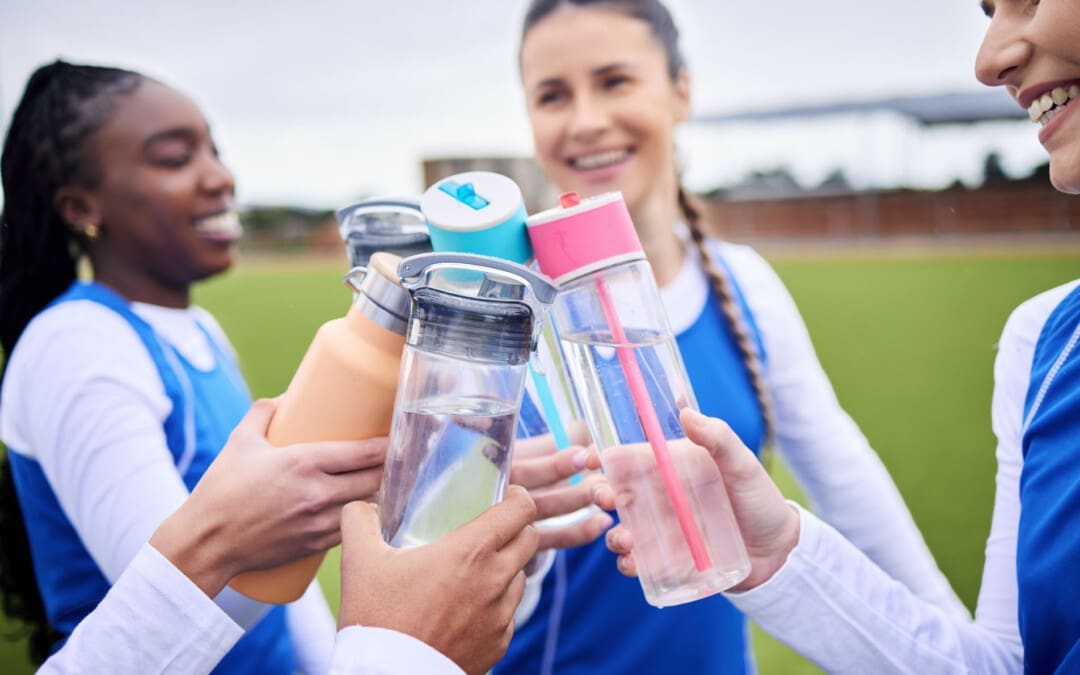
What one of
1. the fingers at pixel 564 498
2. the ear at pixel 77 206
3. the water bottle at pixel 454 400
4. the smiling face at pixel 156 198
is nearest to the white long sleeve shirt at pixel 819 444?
the fingers at pixel 564 498

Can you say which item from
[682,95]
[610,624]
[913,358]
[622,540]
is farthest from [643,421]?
[913,358]

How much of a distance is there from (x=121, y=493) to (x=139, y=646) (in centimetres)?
18

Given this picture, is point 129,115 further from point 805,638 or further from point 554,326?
point 805,638

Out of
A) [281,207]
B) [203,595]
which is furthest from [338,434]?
[281,207]

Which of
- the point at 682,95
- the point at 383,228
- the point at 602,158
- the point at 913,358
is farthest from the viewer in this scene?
the point at 913,358

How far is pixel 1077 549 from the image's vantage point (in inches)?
26.0

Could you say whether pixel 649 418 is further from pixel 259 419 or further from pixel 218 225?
pixel 218 225

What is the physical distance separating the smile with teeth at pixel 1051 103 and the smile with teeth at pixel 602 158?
2.11 ft

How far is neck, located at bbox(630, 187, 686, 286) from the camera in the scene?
1284mm

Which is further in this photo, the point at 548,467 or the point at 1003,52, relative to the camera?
the point at 548,467

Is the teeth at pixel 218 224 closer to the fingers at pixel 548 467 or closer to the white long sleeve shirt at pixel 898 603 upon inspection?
the fingers at pixel 548 467

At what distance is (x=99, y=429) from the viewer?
862 mm

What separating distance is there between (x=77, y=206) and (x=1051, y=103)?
1148 mm

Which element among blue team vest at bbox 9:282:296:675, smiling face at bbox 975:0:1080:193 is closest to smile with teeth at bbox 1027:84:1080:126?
smiling face at bbox 975:0:1080:193
